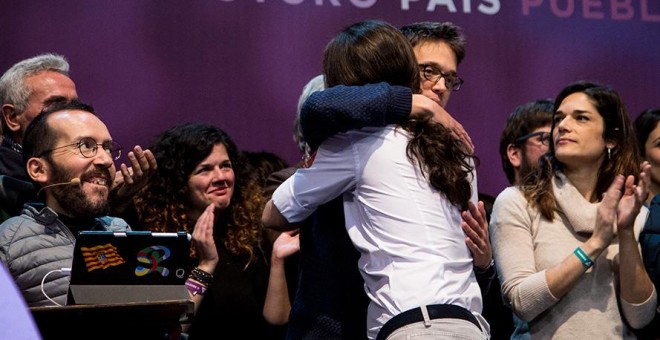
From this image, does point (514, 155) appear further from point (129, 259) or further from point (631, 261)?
point (129, 259)

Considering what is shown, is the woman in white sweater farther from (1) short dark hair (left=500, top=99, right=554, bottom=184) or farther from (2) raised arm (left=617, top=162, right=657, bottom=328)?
(1) short dark hair (left=500, top=99, right=554, bottom=184)

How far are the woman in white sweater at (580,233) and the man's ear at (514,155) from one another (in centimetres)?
78

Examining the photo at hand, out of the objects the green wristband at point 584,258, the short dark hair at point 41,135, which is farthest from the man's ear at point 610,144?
the short dark hair at point 41,135

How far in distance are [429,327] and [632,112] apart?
3.59m

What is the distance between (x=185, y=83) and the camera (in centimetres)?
454

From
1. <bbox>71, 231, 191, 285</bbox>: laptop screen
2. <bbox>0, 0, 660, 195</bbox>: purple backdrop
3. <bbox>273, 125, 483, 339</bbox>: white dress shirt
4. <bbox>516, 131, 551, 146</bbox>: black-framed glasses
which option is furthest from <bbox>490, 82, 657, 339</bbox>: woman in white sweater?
<bbox>0, 0, 660, 195</bbox>: purple backdrop

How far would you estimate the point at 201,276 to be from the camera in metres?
3.36

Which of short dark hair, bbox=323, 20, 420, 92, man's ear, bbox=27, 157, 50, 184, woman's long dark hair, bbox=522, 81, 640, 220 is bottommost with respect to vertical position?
woman's long dark hair, bbox=522, 81, 640, 220

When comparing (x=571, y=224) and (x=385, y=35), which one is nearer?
(x=385, y=35)

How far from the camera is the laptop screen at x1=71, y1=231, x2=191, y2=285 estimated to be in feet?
7.52

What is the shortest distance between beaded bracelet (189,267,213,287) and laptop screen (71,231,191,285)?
1.00 m

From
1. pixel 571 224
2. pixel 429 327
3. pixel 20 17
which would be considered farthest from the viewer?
pixel 20 17

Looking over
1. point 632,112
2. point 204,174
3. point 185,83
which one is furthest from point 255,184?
point 632,112

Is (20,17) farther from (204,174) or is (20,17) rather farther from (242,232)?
(242,232)
